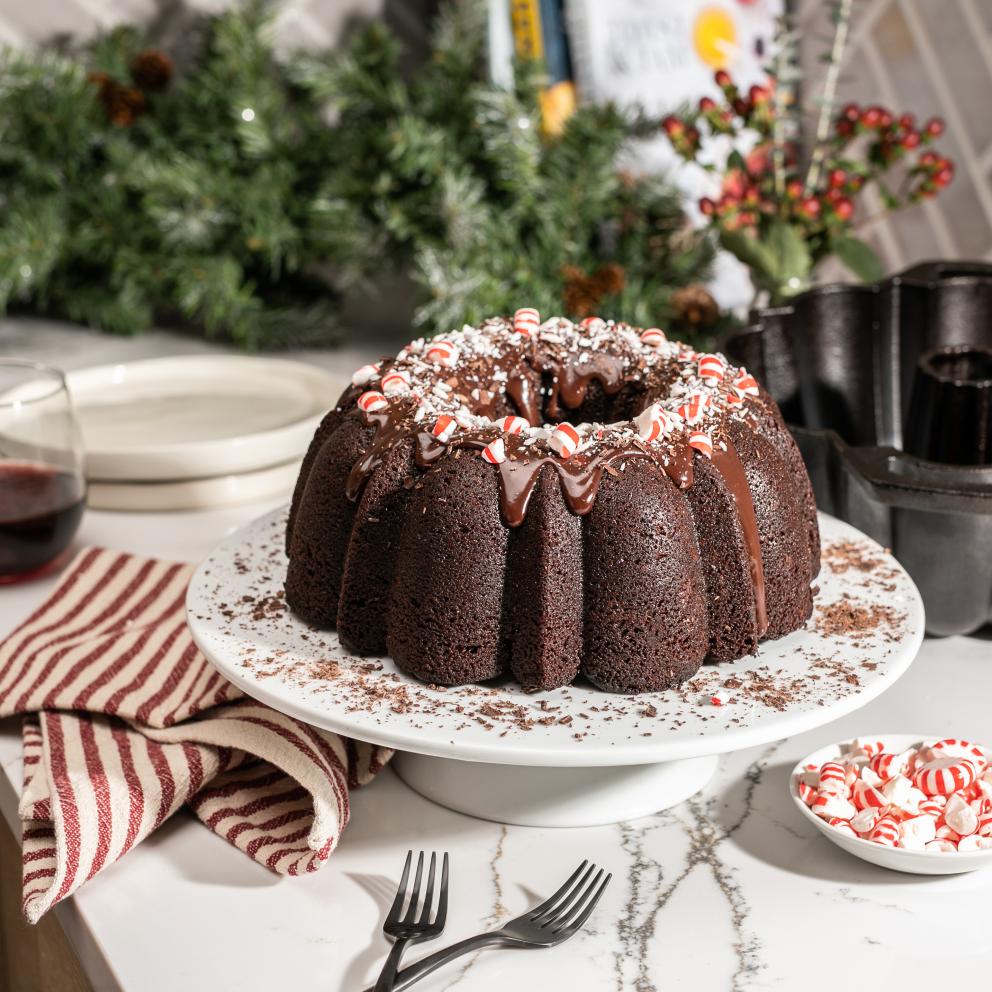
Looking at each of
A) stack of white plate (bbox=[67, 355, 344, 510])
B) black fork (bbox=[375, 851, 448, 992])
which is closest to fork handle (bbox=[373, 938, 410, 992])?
black fork (bbox=[375, 851, 448, 992])

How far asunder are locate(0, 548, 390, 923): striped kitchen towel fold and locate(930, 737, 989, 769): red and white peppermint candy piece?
1.35 feet

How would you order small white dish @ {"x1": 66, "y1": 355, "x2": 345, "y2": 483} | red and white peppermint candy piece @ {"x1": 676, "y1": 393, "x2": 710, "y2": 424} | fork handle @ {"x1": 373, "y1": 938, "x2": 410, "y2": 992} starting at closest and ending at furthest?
fork handle @ {"x1": 373, "y1": 938, "x2": 410, "y2": 992}
red and white peppermint candy piece @ {"x1": 676, "y1": 393, "x2": 710, "y2": 424}
small white dish @ {"x1": 66, "y1": 355, "x2": 345, "y2": 483}

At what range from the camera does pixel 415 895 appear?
0.83m

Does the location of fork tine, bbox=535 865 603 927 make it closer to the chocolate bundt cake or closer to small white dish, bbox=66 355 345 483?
the chocolate bundt cake

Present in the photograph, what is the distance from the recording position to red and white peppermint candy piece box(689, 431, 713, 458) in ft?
3.05

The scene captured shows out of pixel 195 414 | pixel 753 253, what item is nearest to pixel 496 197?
pixel 753 253

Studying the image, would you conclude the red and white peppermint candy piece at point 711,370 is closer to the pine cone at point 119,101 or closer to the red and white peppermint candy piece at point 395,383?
the red and white peppermint candy piece at point 395,383

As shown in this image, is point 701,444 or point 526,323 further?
point 526,323

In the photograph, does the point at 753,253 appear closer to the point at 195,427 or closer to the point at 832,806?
the point at 195,427

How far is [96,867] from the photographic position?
872mm

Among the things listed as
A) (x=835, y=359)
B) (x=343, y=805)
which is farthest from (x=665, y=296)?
(x=343, y=805)

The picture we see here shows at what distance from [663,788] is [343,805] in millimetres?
235

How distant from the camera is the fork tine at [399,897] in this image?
824 mm

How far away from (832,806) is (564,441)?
1.03 ft
